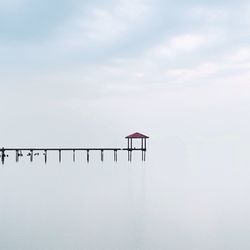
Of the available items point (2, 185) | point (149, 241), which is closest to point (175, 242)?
point (149, 241)

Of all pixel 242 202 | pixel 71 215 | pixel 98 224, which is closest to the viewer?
pixel 98 224

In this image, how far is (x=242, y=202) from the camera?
40281 mm

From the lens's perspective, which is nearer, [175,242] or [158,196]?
[175,242]

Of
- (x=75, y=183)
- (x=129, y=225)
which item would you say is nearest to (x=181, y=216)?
(x=129, y=225)

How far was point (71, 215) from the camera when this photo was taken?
108ft

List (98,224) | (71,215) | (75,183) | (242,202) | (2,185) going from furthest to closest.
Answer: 1. (75,183)
2. (2,185)
3. (242,202)
4. (71,215)
5. (98,224)

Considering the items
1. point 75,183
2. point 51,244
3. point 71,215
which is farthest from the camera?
point 75,183

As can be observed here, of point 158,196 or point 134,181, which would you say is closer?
point 158,196

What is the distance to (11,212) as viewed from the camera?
33.7 meters

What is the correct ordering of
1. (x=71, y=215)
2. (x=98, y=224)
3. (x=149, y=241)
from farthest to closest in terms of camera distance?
(x=71, y=215)
(x=98, y=224)
(x=149, y=241)

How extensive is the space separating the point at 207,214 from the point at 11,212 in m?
11.8

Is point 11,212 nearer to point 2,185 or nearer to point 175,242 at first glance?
point 175,242

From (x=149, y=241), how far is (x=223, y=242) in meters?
3.48

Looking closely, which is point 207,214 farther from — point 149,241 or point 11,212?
point 11,212
